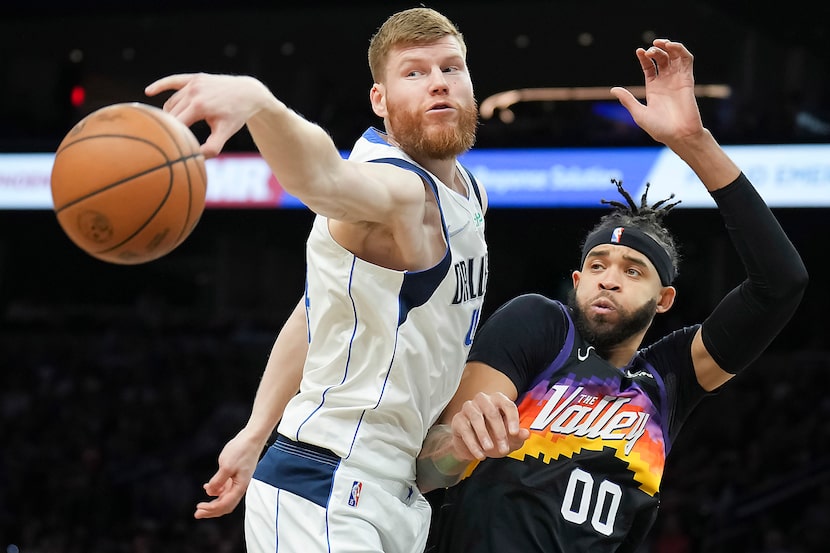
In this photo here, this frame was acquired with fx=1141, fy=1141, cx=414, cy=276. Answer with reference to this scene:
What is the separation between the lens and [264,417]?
3572 mm

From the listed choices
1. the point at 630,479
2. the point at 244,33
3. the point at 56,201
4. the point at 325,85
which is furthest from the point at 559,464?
the point at 244,33

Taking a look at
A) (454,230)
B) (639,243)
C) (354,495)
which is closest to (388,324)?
(454,230)

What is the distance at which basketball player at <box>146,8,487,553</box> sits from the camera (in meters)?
3.07

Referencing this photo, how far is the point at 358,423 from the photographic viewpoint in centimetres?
318

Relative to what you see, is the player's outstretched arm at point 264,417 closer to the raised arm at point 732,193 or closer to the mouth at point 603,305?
the mouth at point 603,305

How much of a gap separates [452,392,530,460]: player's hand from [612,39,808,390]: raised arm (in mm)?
1129

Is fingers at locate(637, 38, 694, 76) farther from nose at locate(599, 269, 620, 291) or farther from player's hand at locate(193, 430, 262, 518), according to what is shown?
player's hand at locate(193, 430, 262, 518)

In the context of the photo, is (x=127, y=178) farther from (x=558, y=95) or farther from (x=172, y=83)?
(x=558, y=95)

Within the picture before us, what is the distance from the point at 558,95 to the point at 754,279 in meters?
15.1

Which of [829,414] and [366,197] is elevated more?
[366,197]

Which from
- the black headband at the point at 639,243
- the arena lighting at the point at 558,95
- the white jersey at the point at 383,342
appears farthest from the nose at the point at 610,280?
the arena lighting at the point at 558,95

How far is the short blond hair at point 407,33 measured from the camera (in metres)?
3.29

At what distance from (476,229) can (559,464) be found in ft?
2.62

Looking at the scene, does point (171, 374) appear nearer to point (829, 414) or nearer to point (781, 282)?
point (829, 414)
